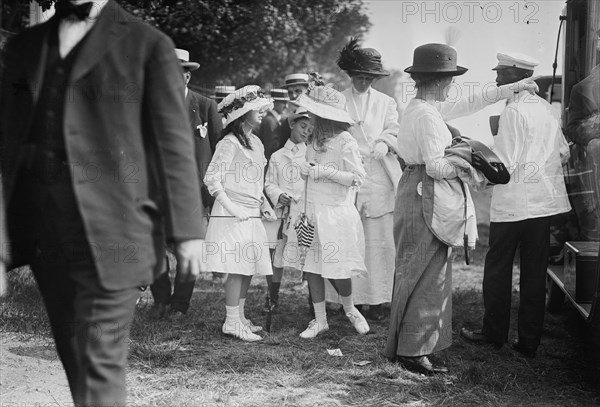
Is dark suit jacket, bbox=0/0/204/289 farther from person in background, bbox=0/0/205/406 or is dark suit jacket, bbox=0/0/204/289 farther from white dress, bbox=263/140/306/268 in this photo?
white dress, bbox=263/140/306/268

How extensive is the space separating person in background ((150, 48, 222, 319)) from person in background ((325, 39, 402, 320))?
1.15 metres

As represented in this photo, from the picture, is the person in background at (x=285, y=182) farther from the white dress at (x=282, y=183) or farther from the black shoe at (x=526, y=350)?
the black shoe at (x=526, y=350)

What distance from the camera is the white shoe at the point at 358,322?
18.9 feet

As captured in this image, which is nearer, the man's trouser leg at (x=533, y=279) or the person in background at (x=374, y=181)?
the man's trouser leg at (x=533, y=279)

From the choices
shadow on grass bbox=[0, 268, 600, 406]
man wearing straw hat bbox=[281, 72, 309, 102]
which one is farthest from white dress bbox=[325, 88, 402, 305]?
man wearing straw hat bbox=[281, 72, 309, 102]

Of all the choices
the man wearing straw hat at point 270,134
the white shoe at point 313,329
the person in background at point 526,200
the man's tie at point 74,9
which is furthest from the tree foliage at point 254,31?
the man's tie at point 74,9

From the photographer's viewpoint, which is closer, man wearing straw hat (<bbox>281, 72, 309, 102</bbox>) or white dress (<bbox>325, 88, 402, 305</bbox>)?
white dress (<bbox>325, 88, 402, 305</bbox>)

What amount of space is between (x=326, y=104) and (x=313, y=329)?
5.44 feet

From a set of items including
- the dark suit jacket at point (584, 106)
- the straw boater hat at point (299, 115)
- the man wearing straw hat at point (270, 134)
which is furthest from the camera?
the man wearing straw hat at point (270, 134)

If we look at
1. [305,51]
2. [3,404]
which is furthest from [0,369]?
[305,51]

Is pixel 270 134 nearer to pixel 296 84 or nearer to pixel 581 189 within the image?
pixel 296 84

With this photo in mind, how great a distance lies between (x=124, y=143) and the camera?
2674 mm

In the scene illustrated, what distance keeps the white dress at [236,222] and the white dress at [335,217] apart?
0.36 meters

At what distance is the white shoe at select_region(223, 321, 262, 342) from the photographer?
5.51 metres
